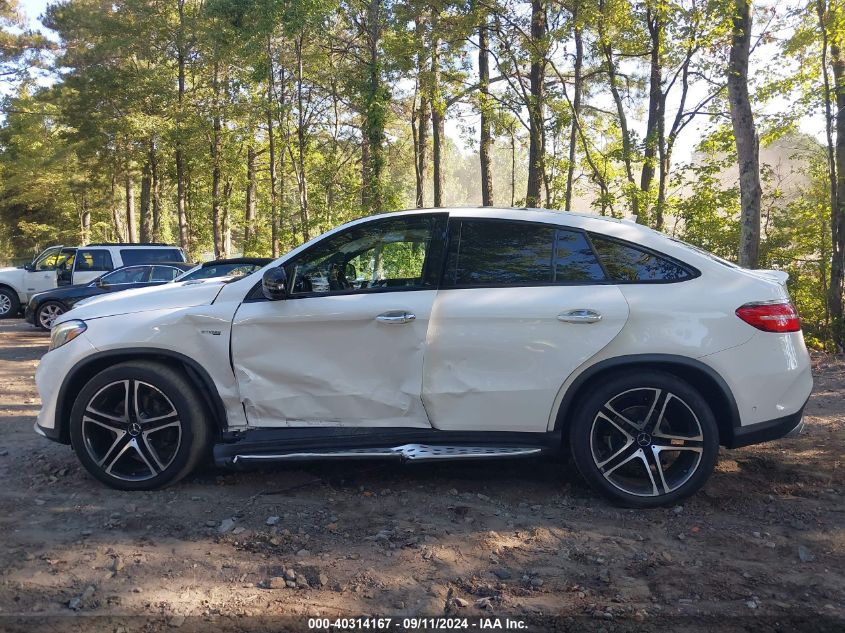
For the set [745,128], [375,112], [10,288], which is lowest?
[10,288]

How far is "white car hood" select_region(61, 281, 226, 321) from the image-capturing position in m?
4.20

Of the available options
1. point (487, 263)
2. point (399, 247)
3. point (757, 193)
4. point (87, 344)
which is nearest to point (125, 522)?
point (87, 344)

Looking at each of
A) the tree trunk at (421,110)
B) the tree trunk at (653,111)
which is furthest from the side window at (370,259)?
the tree trunk at (421,110)

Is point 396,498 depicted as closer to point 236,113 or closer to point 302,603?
point 302,603

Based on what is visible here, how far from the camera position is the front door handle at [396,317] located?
3.90m

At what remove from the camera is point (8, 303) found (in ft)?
57.7

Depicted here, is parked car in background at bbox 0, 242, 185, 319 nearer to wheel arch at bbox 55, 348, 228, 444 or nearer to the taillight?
wheel arch at bbox 55, 348, 228, 444

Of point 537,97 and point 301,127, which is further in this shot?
point 301,127

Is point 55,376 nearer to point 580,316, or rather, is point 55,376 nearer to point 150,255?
point 580,316

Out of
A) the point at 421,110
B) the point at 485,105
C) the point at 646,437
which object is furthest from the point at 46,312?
the point at 646,437

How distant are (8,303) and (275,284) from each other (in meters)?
17.2

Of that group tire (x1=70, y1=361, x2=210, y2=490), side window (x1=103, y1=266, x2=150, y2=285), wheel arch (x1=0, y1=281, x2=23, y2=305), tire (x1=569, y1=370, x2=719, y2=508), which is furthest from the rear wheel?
tire (x1=569, y1=370, x2=719, y2=508)

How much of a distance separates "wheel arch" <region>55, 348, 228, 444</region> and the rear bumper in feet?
10.3

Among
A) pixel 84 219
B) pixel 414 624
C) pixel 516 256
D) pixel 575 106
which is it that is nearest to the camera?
pixel 414 624
